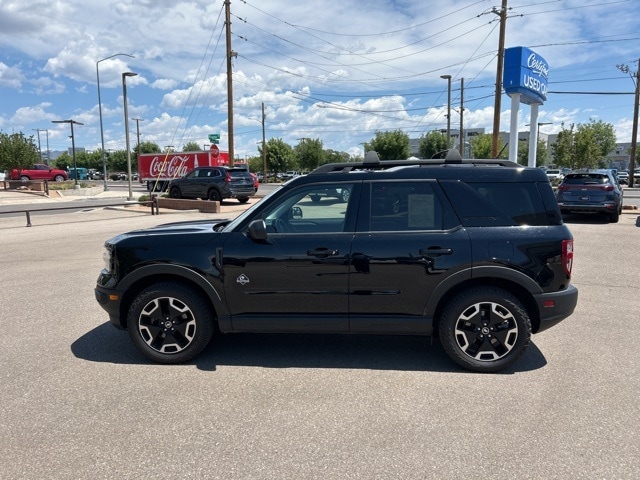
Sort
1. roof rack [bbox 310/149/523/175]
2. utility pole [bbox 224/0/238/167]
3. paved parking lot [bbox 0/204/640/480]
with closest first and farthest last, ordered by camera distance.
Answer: paved parking lot [bbox 0/204/640/480] → roof rack [bbox 310/149/523/175] → utility pole [bbox 224/0/238/167]

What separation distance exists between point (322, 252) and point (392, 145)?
58459mm

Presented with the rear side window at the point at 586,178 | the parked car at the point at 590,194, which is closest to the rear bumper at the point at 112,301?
the parked car at the point at 590,194

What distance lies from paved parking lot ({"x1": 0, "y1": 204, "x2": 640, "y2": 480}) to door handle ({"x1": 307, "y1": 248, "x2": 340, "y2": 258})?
1.00m

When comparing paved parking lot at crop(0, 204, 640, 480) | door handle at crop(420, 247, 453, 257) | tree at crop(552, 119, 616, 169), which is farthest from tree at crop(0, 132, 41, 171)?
tree at crop(552, 119, 616, 169)

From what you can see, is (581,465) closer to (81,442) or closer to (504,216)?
(504,216)

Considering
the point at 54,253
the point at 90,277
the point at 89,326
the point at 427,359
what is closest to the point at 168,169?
the point at 54,253

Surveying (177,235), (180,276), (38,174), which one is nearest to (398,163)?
(177,235)

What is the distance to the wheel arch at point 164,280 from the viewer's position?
13.2 feet

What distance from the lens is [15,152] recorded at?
4300 centimetres

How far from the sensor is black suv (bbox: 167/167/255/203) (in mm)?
20828

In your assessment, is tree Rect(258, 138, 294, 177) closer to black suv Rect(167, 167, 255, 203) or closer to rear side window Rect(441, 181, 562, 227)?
black suv Rect(167, 167, 255, 203)

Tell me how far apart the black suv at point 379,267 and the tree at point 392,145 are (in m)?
56.7

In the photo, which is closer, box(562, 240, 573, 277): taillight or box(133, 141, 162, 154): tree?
box(562, 240, 573, 277): taillight

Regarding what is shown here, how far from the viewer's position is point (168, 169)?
33.5m
